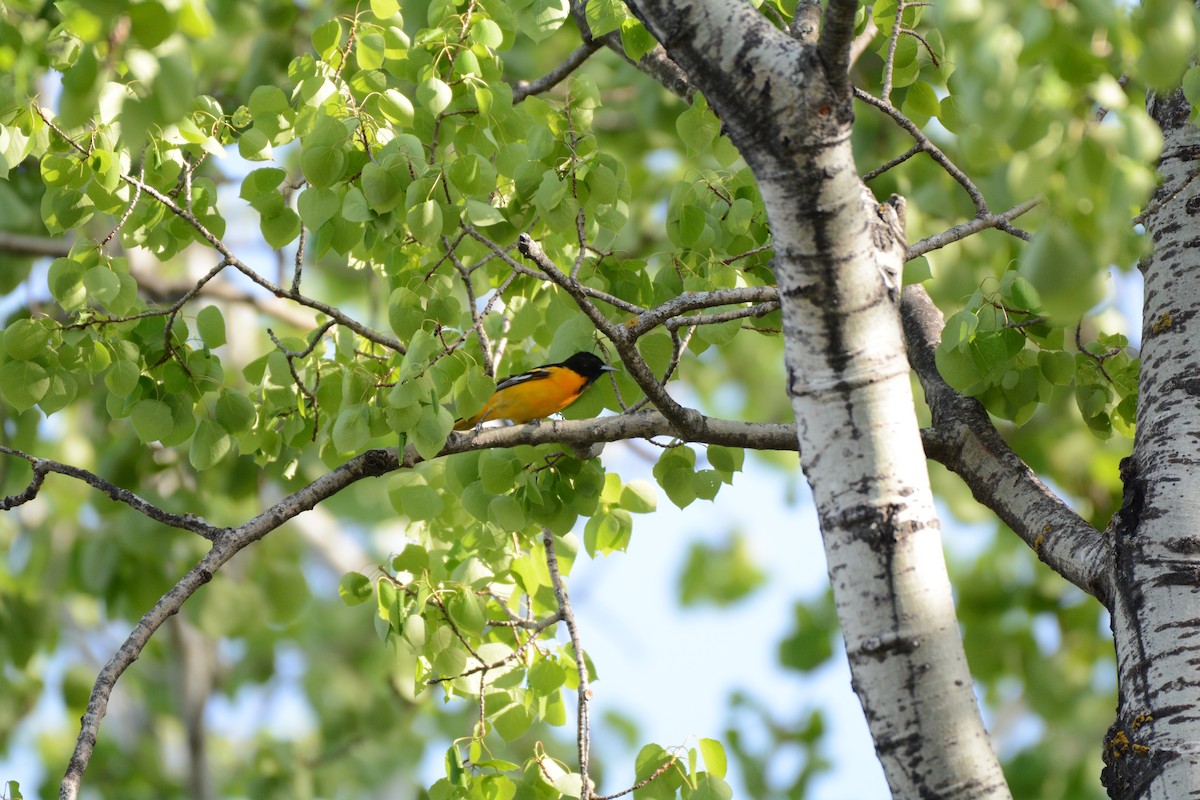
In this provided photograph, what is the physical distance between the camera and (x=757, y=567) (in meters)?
11.8

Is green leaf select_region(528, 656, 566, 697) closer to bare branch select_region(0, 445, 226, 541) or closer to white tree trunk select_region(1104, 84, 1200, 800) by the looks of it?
bare branch select_region(0, 445, 226, 541)

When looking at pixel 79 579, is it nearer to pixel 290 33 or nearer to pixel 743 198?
pixel 290 33

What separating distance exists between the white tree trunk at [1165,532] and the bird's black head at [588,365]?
1307 millimetres

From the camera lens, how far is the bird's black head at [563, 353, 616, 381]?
127 inches

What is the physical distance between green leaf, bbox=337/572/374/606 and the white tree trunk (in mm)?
1913

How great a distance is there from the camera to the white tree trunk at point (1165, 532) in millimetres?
2213

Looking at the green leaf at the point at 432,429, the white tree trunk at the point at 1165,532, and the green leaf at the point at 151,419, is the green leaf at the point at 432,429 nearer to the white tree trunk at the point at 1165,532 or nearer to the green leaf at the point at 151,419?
the green leaf at the point at 151,419

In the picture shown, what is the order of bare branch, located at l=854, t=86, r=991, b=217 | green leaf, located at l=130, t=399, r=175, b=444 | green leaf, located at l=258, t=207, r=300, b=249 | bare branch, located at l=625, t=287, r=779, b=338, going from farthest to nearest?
green leaf, located at l=258, t=207, r=300, b=249, green leaf, located at l=130, t=399, r=175, b=444, bare branch, located at l=854, t=86, r=991, b=217, bare branch, located at l=625, t=287, r=779, b=338

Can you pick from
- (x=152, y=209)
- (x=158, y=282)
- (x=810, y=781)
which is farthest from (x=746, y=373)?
(x=152, y=209)

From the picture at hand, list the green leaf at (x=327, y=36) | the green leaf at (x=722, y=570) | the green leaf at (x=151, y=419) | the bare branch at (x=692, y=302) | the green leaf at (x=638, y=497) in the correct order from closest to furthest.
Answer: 1. the bare branch at (x=692, y=302)
2. the green leaf at (x=327, y=36)
3. the green leaf at (x=151, y=419)
4. the green leaf at (x=638, y=497)
5. the green leaf at (x=722, y=570)

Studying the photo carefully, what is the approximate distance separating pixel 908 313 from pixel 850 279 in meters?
1.50

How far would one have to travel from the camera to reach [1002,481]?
9.51 feet

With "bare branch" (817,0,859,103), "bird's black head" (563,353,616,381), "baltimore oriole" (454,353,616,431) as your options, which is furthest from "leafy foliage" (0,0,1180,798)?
"baltimore oriole" (454,353,616,431)

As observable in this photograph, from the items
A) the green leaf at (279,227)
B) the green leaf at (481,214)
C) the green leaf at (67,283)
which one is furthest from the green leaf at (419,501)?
the green leaf at (67,283)
